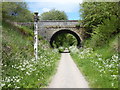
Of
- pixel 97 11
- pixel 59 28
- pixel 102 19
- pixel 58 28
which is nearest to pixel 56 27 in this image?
pixel 58 28

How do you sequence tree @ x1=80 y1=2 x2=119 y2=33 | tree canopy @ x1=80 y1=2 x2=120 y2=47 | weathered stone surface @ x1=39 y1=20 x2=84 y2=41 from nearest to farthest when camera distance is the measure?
1. tree canopy @ x1=80 y1=2 x2=120 y2=47
2. tree @ x1=80 y1=2 x2=119 y2=33
3. weathered stone surface @ x1=39 y1=20 x2=84 y2=41

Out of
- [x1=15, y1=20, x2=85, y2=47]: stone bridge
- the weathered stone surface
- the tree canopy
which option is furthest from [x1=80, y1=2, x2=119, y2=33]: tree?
the weathered stone surface

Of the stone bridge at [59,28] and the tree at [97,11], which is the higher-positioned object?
the tree at [97,11]

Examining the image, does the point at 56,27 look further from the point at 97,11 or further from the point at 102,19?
the point at 102,19

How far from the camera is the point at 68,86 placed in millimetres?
6227

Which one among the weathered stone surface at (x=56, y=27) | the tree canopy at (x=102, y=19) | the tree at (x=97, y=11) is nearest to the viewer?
the tree canopy at (x=102, y=19)

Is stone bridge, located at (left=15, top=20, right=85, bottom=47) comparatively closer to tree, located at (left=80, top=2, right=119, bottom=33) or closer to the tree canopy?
the tree canopy

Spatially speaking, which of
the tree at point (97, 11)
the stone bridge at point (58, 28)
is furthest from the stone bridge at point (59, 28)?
the tree at point (97, 11)

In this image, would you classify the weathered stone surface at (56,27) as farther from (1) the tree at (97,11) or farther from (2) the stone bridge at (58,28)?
(1) the tree at (97,11)

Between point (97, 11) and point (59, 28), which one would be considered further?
point (59, 28)

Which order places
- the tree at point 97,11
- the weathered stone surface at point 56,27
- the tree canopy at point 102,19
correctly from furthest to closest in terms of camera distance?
A: the weathered stone surface at point 56,27, the tree at point 97,11, the tree canopy at point 102,19

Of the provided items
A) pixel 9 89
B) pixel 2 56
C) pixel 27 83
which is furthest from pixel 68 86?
pixel 2 56

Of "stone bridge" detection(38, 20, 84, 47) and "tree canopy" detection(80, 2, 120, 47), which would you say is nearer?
"tree canopy" detection(80, 2, 120, 47)

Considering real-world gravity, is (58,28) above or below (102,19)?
below
